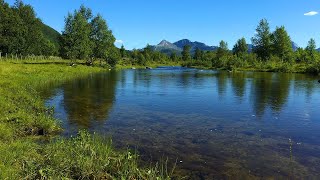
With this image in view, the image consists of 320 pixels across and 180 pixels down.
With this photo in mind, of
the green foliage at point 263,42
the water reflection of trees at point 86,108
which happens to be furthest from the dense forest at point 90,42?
the water reflection of trees at point 86,108

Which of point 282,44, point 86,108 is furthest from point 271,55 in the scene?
point 86,108

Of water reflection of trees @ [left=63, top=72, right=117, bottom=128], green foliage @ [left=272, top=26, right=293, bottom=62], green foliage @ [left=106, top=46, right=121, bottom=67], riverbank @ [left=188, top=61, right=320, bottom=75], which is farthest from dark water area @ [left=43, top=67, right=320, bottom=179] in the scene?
green foliage @ [left=272, top=26, right=293, bottom=62]

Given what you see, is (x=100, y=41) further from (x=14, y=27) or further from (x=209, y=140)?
(x=209, y=140)

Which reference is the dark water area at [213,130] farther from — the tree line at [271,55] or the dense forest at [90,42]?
the tree line at [271,55]

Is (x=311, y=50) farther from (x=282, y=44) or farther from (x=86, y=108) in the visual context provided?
(x=86, y=108)

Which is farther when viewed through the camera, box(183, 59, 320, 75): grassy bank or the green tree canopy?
the green tree canopy

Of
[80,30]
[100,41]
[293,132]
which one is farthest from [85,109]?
[100,41]

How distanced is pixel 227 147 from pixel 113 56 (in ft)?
356

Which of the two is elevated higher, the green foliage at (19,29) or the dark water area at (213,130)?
the green foliage at (19,29)

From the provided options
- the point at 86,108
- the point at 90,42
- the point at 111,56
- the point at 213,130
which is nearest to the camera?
the point at 213,130

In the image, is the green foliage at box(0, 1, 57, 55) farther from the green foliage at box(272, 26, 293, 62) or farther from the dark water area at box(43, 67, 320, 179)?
the green foliage at box(272, 26, 293, 62)

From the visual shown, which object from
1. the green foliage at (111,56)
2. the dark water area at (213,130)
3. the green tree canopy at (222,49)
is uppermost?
the green tree canopy at (222,49)

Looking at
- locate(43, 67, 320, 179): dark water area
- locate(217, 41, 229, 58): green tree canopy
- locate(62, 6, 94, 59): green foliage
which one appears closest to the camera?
locate(43, 67, 320, 179): dark water area

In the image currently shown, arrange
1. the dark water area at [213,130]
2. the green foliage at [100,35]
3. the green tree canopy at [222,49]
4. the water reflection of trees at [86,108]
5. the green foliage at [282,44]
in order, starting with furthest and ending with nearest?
the green tree canopy at [222,49] < the green foliage at [282,44] < the green foliage at [100,35] < the water reflection of trees at [86,108] < the dark water area at [213,130]
